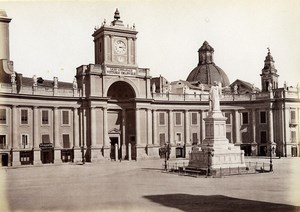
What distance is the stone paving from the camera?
2042 centimetres

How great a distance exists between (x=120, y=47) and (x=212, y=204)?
3733cm

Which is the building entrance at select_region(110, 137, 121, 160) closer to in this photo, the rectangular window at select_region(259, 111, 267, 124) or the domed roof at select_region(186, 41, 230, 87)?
the rectangular window at select_region(259, 111, 267, 124)

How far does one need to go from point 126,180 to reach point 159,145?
89.6ft

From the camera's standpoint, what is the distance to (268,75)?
6750 centimetres

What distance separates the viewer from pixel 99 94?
53.3 meters

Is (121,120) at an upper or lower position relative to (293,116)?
lower

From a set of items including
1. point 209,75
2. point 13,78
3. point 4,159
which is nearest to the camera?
point 4,159

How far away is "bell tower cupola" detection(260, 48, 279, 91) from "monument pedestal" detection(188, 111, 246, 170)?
106ft

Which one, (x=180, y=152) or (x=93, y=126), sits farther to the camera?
(x=180, y=152)

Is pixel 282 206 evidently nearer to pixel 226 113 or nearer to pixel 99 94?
pixel 99 94

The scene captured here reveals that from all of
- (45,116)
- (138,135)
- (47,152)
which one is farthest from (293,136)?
(45,116)

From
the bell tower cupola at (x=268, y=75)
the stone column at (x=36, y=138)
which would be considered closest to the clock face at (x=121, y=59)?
the stone column at (x=36, y=138)

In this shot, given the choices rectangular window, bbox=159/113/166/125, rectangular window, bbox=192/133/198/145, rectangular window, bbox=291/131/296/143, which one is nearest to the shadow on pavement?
rectangular window, bbox=159/113/166/125

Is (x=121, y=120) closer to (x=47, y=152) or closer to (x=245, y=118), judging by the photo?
(x=47, y=152)
